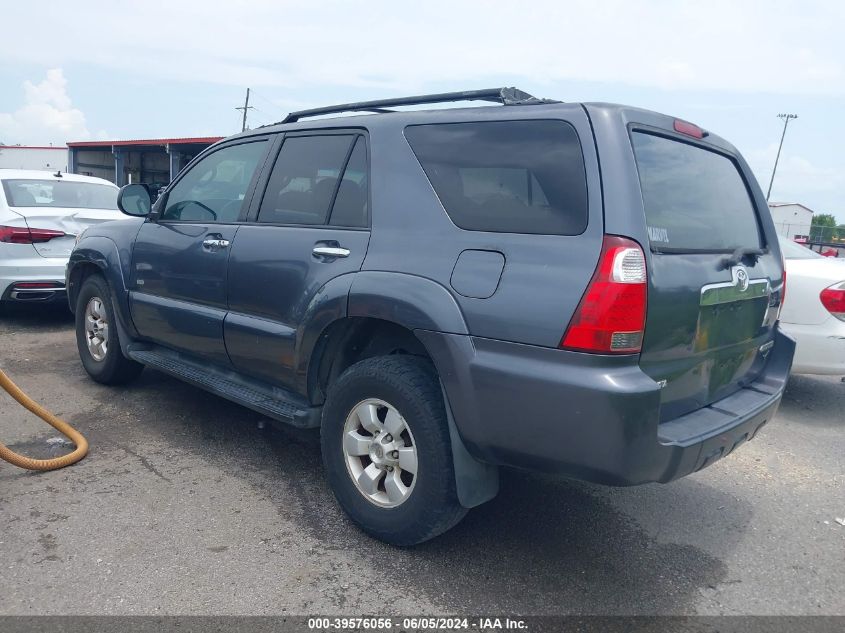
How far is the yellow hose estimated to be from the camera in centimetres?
354

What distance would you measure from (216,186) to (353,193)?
1294mm

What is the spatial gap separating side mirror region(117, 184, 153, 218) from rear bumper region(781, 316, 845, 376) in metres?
4.67

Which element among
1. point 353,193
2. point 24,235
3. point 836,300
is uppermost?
point 353,193

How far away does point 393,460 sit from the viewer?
2.98m

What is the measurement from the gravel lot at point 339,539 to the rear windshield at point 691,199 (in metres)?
1.41

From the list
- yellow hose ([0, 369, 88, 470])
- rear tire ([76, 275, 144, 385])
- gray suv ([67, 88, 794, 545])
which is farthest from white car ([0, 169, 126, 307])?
gray suv ([67, 88, 794, 545])

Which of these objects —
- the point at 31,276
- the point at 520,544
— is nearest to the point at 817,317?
the point at 520,544

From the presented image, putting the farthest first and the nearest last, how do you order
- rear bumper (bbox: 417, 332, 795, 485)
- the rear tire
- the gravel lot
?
the rear tire, the gravel lot, rear bumper (bbox: 417, 332, 795, 485)

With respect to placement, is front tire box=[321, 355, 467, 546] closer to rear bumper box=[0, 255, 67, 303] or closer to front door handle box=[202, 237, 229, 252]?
front door handle box=[202, 237, 229, 252]

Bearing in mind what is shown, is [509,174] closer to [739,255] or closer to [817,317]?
[739,255]

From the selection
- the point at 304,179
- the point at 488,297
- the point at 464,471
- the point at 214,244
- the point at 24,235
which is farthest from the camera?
the point at 24,235

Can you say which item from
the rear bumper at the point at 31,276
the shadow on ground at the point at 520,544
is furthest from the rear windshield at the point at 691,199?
the rear bumper at the point at 31,276

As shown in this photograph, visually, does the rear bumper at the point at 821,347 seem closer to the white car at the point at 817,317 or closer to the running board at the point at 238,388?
the white car at the point at 817,317

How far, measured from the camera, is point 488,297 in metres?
2.62
